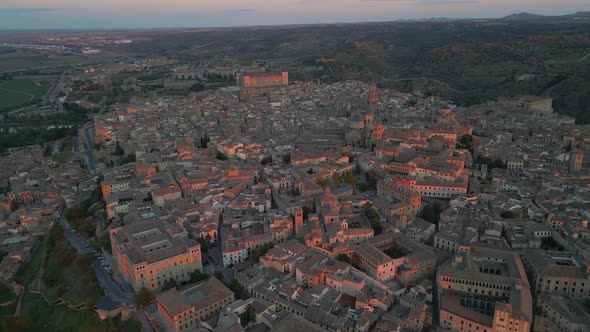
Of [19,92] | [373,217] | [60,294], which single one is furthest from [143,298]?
[19,92]

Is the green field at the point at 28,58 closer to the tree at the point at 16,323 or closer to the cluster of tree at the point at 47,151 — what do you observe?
the cluster of tree at the point at 47,151

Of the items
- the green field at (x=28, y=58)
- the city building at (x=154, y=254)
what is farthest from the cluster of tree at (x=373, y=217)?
the green field at (x=28, y=58)

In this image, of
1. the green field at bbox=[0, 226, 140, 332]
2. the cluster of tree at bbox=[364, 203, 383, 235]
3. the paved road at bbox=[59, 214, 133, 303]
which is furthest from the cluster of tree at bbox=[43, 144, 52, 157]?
the cluster of tree at bbox=[364, 203, 383, 235]

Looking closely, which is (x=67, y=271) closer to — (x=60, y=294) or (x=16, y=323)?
(x=60, y=294)

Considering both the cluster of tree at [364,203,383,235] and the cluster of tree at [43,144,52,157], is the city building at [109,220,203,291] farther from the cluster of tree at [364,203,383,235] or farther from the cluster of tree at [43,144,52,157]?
the cluster of tree at [43,144,52,157]

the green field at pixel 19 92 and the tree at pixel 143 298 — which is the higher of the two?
the green field at pixel 19 92
